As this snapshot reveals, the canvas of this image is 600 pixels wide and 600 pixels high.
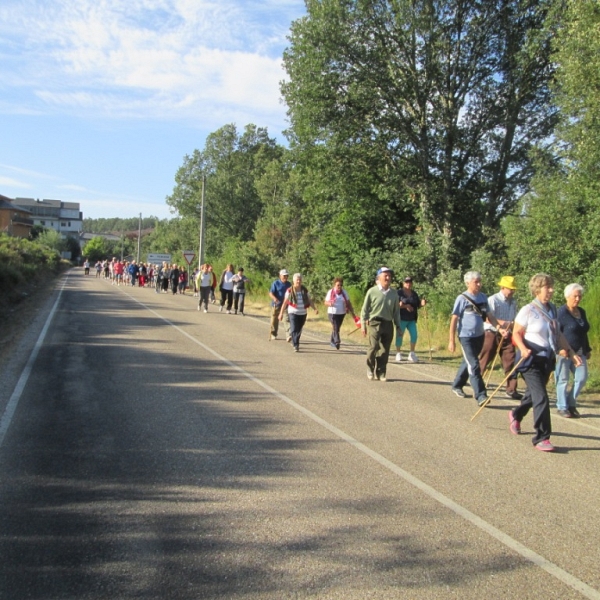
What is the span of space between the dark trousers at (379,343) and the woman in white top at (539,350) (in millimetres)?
3721

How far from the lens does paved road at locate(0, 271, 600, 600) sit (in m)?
3.98

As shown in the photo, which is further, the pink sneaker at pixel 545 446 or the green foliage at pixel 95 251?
the green foliage at pixel 95 251

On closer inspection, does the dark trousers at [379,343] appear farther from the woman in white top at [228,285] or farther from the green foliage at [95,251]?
the green foliage at [95,251]

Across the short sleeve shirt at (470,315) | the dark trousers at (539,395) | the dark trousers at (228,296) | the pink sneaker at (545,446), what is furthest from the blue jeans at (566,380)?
the dark trousers at (228,296)

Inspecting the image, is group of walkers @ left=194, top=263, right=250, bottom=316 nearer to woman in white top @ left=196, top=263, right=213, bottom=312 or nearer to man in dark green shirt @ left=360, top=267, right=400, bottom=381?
woman in white top @ left=196, top=263, right=213, bottom=312

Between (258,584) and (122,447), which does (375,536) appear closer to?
(258,584)

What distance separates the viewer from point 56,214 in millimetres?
170000

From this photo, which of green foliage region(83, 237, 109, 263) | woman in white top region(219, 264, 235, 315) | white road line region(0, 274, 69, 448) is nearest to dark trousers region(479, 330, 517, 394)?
white road line region(0, 274, 69, 448)

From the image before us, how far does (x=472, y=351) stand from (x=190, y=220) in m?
65.4

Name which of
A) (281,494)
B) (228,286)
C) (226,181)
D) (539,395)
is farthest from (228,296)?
(226,181)

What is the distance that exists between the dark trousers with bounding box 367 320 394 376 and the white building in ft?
536

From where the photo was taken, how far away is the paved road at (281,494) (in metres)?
3.98

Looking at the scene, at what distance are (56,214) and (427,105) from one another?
15885cm

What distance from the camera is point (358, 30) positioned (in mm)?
24734
